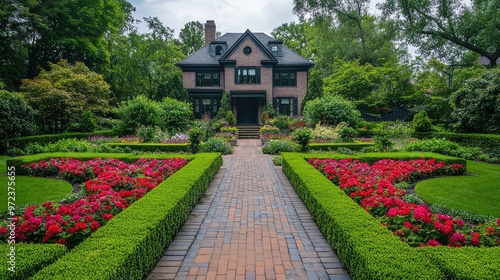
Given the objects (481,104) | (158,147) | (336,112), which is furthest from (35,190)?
(481,104)

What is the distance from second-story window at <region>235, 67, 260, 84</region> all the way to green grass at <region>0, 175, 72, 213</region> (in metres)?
21.6

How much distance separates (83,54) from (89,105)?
9005 millimetres

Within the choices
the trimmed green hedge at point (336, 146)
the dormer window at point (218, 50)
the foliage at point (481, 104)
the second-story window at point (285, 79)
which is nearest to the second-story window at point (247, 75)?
the second-story window at point (285, 79)

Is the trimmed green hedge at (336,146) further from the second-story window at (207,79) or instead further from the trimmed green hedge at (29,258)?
the second-story window at (207,79)

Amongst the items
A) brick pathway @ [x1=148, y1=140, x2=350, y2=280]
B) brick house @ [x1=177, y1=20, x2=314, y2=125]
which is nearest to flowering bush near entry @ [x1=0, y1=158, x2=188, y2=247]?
brick pathway @ [x1=148, y1=140, x2=350, y2=280]

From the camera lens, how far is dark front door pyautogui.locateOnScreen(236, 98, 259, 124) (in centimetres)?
2973

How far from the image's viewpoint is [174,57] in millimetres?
37844

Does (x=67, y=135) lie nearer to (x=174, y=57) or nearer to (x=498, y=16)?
(x=174, y=57)

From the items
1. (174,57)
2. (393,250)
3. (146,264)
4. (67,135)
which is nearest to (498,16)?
(393,250)

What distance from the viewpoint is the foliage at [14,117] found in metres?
14.8

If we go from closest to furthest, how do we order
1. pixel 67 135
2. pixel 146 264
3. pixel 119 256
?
pixel 119 256 → pixel 146 264 → pixel 67 135

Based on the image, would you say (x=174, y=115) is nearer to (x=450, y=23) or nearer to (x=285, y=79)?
(x=285, y=79)

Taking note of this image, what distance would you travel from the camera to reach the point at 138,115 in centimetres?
1881

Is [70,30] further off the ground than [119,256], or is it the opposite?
[70,30]
